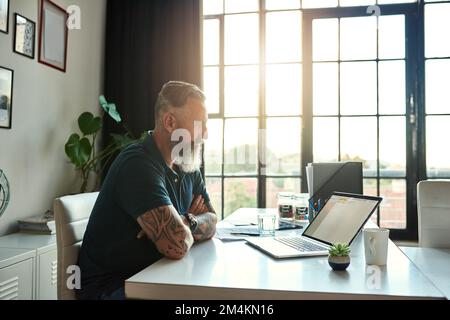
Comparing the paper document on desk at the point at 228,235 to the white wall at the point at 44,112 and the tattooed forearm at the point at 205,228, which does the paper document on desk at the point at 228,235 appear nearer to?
the tattooed forearm at the point at 205,228

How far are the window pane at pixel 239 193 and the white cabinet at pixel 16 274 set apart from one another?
5.73 feet

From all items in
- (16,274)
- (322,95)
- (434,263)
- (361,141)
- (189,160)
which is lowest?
(16,274)

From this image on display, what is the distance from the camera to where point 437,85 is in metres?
3.14

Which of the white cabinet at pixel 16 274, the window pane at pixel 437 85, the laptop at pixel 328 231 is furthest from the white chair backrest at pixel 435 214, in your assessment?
the white cabinet at pixel 16 274

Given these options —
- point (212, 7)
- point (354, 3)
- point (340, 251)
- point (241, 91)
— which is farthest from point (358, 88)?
point (340, 251)

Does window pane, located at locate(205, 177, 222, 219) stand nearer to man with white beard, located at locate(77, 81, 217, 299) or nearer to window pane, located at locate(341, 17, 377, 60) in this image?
window pane, located at locate(341, 17, 377, 60)

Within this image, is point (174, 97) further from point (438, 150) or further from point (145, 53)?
point (438, 150)

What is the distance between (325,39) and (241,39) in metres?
0.73

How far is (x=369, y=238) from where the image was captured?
1.20 metres

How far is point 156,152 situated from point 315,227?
713 millimetres

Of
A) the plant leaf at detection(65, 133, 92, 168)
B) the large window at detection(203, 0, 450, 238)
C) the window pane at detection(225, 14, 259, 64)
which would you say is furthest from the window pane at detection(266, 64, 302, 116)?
the plant leaf at detection(65, 133, 92, 168)

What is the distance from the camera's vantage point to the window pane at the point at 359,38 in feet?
10.6

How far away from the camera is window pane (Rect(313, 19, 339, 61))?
130 inches

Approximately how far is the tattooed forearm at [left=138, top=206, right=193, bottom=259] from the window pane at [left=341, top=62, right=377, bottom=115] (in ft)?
7.85
